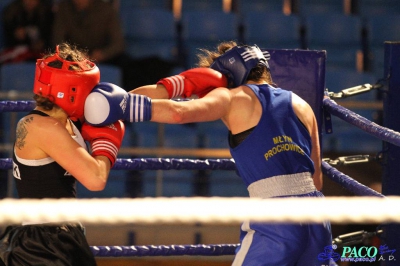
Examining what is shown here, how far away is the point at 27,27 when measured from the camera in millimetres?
5523

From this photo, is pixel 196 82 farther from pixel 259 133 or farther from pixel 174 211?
pixel 174 211

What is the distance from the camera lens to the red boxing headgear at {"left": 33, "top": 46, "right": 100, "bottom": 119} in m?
2.38

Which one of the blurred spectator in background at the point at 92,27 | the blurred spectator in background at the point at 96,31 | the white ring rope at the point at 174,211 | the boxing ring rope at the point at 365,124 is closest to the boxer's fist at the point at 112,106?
the white ring rope at the point at 174,211

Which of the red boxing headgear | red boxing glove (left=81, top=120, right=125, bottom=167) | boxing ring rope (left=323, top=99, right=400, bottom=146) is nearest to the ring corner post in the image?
boxing ring rope (left=323, top=99, right=400, bottom=146)

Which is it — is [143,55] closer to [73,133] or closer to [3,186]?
[3,186]

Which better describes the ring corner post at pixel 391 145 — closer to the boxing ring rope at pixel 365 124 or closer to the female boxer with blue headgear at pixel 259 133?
the boxing ring rope at pixel 365 124

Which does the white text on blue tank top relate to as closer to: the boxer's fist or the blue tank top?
the blue tank top

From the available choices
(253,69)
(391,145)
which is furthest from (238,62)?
(391,145)

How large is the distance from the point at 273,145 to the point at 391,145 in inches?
32.4

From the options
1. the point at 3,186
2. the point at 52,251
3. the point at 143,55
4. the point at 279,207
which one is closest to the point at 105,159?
the point at 52,251

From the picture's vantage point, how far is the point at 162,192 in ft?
15.8

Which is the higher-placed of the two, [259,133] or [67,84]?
[67,84]

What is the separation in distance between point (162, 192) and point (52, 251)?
2.49 meters

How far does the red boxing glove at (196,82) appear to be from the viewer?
8.42 ft
